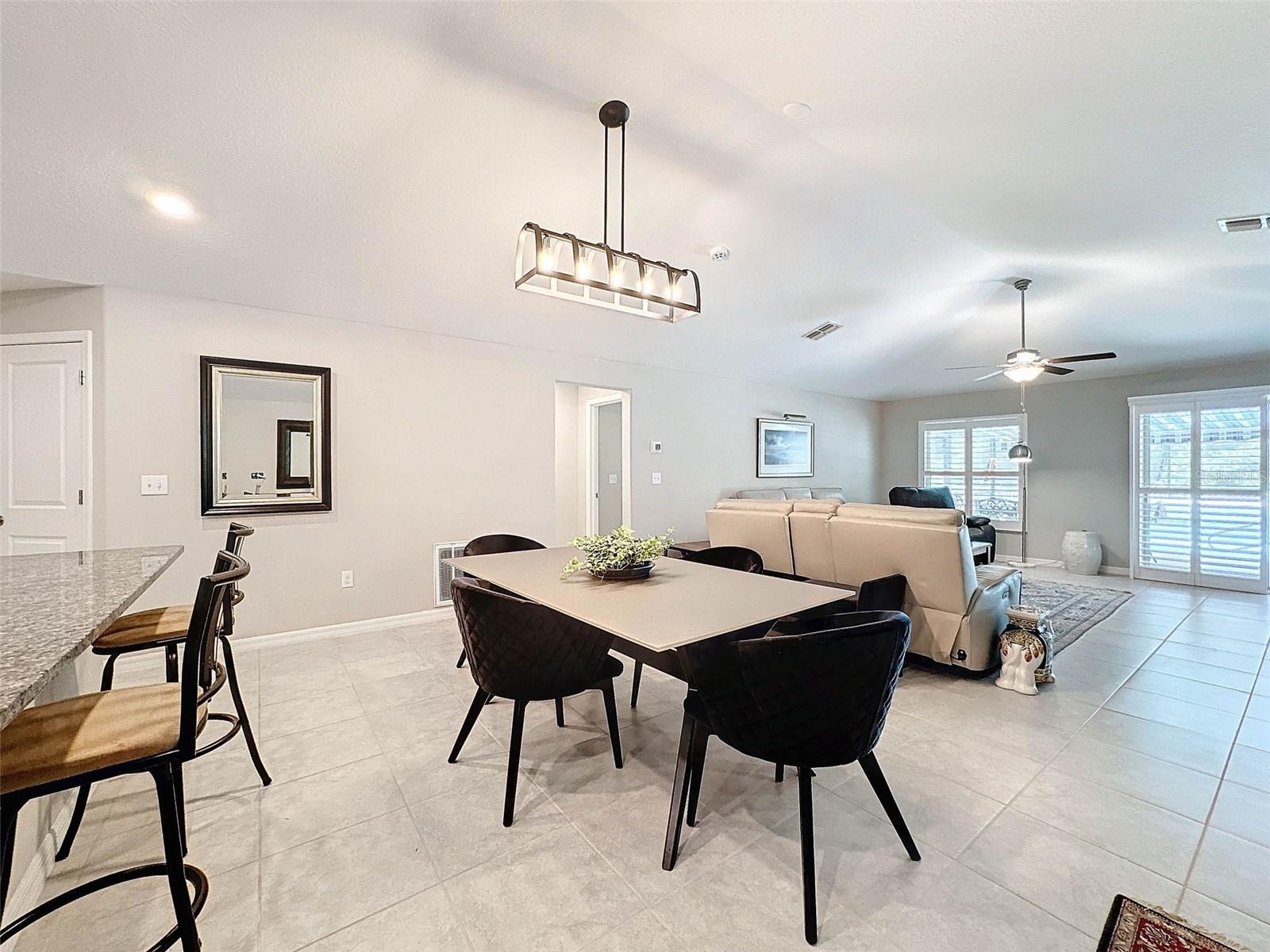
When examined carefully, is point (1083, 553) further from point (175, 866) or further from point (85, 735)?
point (85, 735)

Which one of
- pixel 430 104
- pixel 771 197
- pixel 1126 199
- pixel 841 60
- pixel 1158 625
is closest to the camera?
pixel 841 60

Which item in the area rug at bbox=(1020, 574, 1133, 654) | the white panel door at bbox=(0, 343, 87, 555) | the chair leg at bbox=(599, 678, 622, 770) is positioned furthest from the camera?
the area rug at bbox=(1020, 574, 1133, 654)

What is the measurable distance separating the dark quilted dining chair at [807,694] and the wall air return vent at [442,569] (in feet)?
10.3

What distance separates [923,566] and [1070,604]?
284 cm

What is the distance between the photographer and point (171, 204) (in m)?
2.71

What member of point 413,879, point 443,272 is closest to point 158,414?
point 443,272

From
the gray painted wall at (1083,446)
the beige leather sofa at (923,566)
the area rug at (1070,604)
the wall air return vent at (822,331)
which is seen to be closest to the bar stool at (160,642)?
the beige leather sofa at (923,566)

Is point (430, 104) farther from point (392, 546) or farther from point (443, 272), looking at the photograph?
point (392, 546)

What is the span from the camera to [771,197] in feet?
11.3

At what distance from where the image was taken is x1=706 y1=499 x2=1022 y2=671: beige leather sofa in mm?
3066

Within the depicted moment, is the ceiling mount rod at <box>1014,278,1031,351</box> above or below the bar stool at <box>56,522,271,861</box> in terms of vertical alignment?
above

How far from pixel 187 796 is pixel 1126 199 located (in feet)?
17.8

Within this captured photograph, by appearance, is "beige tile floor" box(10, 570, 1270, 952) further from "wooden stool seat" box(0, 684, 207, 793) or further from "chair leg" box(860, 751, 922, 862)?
"wooden stool seat" box(0, 684, 207, 793)

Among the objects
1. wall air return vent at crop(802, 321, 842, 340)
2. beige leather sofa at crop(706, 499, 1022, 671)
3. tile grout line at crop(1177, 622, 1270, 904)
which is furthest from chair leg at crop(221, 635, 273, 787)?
wall air return vent at crop(802, 321, 842, 340)
